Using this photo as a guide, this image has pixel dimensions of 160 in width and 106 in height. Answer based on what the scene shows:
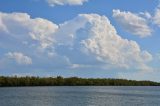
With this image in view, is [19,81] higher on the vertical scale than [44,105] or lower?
higher

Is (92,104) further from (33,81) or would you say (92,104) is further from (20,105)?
(33,81)

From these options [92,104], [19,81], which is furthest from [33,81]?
[92,104]

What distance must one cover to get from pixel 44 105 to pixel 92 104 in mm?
7245

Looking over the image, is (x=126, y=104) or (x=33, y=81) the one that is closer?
(x=126, y=104)

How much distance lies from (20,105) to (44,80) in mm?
125545

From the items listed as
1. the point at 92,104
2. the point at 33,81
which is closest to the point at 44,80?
the point at 33,81

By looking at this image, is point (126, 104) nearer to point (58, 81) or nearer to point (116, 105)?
point (116, 105)

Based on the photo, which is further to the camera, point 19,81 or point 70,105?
point 19,81

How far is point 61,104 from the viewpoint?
212ft

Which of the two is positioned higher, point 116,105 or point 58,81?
point 58,81

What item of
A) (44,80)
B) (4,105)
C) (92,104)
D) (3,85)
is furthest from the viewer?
(44,80)

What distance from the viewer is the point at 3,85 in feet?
559

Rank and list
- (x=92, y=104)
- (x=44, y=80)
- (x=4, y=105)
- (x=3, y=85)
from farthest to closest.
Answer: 1. (x=44, y=80)
2. (x=3, y=85)
3. (x=92, y=104)
4. (x=4, y=105)

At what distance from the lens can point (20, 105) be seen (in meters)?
61.9
